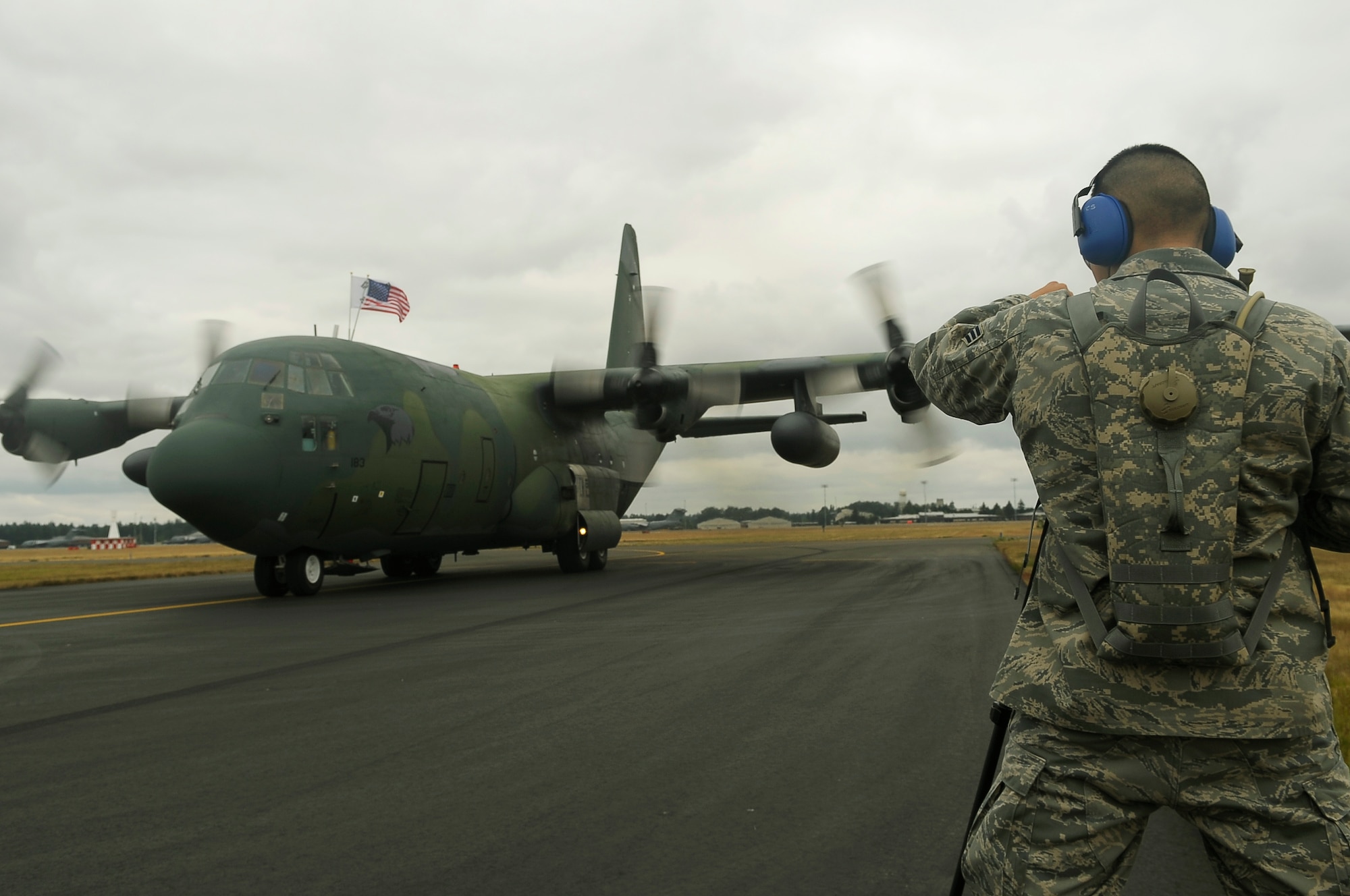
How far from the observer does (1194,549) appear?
6.07 ft

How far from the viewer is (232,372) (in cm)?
1370

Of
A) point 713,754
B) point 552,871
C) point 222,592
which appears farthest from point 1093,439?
point 222,592

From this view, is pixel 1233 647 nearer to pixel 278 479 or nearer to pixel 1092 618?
pixel 1092 618

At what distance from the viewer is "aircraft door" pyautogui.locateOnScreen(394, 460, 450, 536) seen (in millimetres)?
15703

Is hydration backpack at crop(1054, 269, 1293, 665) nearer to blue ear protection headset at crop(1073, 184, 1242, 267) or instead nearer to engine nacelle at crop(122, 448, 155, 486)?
blue ear protection headset at crop(1073, 184, 1242, 267)

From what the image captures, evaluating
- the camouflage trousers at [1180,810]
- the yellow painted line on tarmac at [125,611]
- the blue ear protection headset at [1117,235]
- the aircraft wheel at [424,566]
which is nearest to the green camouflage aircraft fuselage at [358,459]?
the yellow painted line on tarmac at [125,611]

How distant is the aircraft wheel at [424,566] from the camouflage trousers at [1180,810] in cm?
1908

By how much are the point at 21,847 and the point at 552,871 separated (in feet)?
7.25

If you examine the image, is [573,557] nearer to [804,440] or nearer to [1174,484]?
[804,440]

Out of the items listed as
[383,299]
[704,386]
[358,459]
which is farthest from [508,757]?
[383,299]

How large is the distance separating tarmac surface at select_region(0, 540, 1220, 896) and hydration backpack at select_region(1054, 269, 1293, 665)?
1860 mm

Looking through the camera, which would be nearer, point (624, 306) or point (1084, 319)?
point (1084, 319)

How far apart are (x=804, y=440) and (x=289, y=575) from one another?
942cm

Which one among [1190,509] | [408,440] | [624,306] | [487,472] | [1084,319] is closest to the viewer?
[1190,509]
